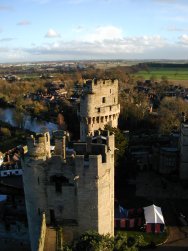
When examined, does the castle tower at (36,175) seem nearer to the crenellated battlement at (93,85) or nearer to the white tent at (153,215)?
the white tent at (153,215)

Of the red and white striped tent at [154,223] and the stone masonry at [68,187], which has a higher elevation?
the stone masonry at [68,187]

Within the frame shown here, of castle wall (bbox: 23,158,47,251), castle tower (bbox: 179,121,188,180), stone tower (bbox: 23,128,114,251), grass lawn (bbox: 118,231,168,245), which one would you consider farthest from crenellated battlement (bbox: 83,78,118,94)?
castle wall (bbox: 23,158,47,251)

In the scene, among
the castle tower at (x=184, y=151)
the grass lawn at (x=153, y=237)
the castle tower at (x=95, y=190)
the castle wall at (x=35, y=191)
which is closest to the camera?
the castle tower at (x=95, y=190)

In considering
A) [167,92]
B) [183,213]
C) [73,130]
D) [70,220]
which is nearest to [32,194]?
[70,220]

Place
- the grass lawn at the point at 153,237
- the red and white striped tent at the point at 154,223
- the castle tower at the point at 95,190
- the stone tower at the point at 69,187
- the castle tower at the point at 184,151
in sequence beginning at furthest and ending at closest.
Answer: the castle tower at the point at 184,151, the red and white striped tent at the point at 154,223, the grass lawn at the point at 153,237, the stone tower at the point at 69,187, the castle tower at the point at 95,190

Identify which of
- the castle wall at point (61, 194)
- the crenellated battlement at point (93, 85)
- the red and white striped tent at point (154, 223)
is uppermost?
the crenellated battlement at point (93, 85)

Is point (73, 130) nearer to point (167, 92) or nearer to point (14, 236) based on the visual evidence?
point (14, 236)

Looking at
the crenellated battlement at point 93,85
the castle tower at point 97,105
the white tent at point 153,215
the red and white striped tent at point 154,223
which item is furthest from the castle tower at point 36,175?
the crenellated battlement at point 93,85

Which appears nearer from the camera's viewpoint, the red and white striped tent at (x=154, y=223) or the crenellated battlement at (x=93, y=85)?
the red and white striped tent at (x=154, y=223)

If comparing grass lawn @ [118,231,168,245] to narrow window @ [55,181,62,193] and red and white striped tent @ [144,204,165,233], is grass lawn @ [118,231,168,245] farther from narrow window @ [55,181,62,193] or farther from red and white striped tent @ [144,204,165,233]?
narrow window @ [55,181,62,193]
